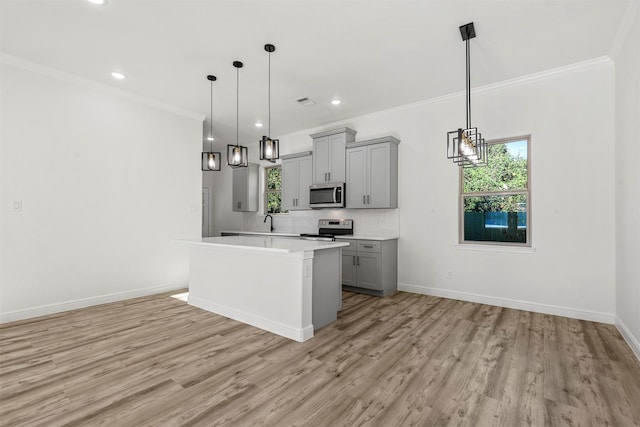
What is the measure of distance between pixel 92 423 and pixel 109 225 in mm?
3179

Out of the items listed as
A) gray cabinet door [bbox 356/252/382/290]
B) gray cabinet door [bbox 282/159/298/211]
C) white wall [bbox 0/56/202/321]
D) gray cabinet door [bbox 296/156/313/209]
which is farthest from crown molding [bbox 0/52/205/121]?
gray cabinet door [bbox 356/252/382/290]

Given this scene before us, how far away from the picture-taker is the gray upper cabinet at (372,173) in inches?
188

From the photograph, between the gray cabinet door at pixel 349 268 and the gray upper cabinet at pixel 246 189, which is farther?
the gray upper cabinet at pixel 246 189

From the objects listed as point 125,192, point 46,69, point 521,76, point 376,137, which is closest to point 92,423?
point 125,192

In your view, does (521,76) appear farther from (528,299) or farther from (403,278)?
(403,278)

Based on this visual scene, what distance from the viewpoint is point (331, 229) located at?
225 inches

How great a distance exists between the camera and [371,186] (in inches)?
194

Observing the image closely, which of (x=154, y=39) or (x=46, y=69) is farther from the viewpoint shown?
(x=46, y=69)

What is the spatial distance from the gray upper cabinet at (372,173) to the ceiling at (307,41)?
0.83 meters

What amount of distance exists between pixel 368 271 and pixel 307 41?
316cm

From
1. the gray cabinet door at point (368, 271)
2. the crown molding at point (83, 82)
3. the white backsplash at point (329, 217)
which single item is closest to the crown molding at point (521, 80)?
the white backsplash at point (329, 217)

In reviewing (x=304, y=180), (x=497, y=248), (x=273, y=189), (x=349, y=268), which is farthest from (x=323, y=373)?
(x=273, y=189)

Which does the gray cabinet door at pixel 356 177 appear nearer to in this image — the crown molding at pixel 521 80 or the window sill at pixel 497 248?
the crown molding at pixel 521 80

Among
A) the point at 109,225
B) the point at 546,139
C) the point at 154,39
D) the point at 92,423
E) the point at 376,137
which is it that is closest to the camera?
the point at 92,423
